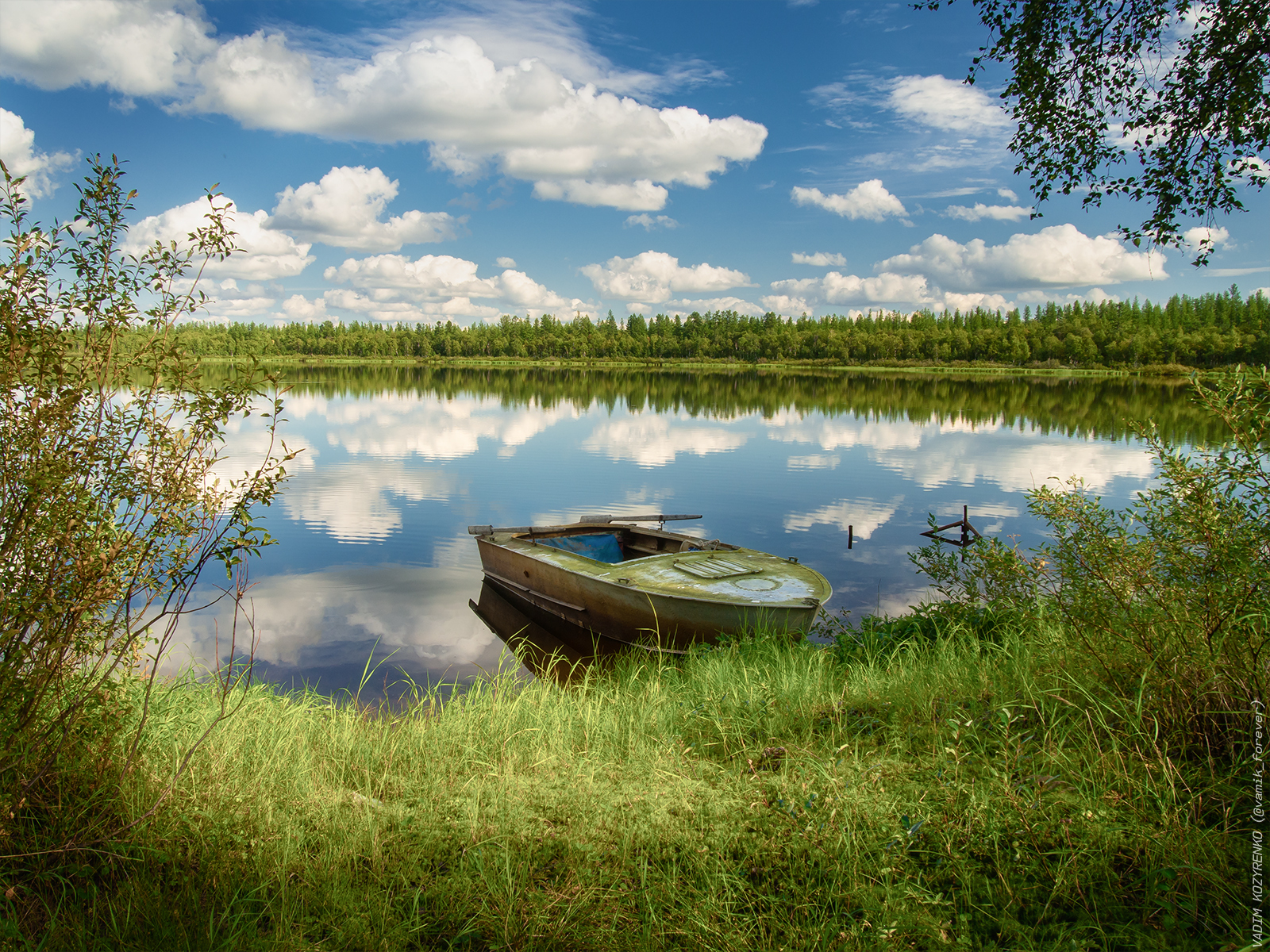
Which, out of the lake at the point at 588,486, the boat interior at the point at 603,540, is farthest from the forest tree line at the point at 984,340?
the boat interior at the point at 603,540

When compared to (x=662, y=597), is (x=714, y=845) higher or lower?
higher

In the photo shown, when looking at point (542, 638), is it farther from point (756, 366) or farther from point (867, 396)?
point (756, 366)

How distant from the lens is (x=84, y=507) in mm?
3990

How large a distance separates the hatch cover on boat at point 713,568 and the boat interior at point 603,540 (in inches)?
131

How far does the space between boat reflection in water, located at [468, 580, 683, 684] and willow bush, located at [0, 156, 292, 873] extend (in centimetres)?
855

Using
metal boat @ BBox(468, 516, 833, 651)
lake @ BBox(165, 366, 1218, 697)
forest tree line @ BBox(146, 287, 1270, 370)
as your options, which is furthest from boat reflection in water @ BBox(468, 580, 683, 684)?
forest tree line @ BBox(146, 287, 1270, 370)

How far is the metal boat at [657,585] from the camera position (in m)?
11.6

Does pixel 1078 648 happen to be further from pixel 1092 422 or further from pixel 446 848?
pixel 1092 422

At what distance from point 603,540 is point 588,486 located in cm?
1249

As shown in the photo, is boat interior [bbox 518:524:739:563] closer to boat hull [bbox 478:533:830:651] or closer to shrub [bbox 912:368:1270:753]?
boat hull [bbox 478:533:830:651]

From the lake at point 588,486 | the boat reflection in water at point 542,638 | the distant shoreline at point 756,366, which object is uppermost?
the distant shoreline at point 756,366

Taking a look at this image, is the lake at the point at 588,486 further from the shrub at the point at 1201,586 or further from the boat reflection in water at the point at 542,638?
the shrub at the point at 1201,586

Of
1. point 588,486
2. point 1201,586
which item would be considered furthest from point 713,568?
point 588,486

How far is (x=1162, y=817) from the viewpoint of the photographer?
3762 millimetres
